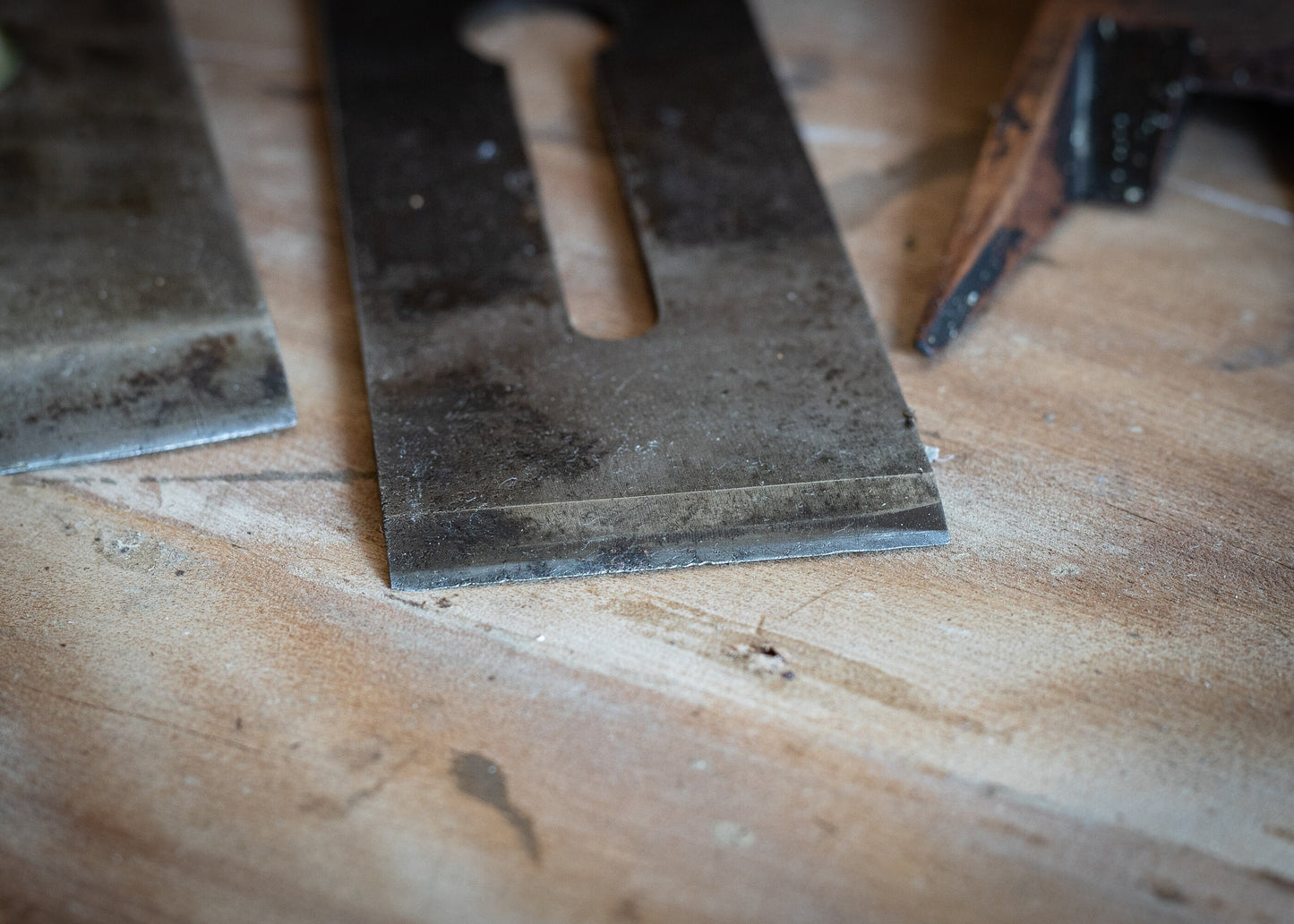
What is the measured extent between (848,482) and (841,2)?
129 centimetres

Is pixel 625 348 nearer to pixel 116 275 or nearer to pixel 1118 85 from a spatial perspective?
pixel 116 275

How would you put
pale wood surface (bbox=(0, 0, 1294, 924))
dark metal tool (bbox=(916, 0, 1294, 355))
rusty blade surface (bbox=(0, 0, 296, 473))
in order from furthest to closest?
dark metal tool (bbox=(916, 0, 1294, 355))
rusty blade surface (bbox=(0, 0, 296, 473))
pale wood surface (bbox=(0, 0, 1294, 924))

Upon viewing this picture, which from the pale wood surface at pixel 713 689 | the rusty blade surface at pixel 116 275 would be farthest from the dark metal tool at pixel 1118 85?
the rusty blade surface at pixel 116 275

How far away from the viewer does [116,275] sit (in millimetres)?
1393

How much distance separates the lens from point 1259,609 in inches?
44.6

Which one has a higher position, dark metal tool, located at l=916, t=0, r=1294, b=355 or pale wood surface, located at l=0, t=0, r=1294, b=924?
dark metal tool, located at l=916, t=0, r=1294, b=355

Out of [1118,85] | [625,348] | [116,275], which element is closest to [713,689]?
[625,348]

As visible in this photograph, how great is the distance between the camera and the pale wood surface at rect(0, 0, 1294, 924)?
A: 929 millimetres

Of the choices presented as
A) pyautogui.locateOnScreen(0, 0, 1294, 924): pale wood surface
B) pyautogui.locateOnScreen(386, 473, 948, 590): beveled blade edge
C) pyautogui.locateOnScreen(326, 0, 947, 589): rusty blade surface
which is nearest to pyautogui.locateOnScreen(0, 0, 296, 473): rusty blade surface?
pyautogui.locateOnScreen(0, 0, 1294, 924): pale wood surface

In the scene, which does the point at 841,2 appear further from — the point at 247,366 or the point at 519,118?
the point at 247,366

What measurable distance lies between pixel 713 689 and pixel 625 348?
0.47 meters

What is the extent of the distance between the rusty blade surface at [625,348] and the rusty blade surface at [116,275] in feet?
0.55

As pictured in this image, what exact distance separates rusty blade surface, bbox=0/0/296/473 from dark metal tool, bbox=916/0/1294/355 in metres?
1.06

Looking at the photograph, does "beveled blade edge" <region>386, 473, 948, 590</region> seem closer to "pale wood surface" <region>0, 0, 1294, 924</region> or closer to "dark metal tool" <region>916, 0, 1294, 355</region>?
"pale wood surface" <region>0, 0, 1294, 924</region>
